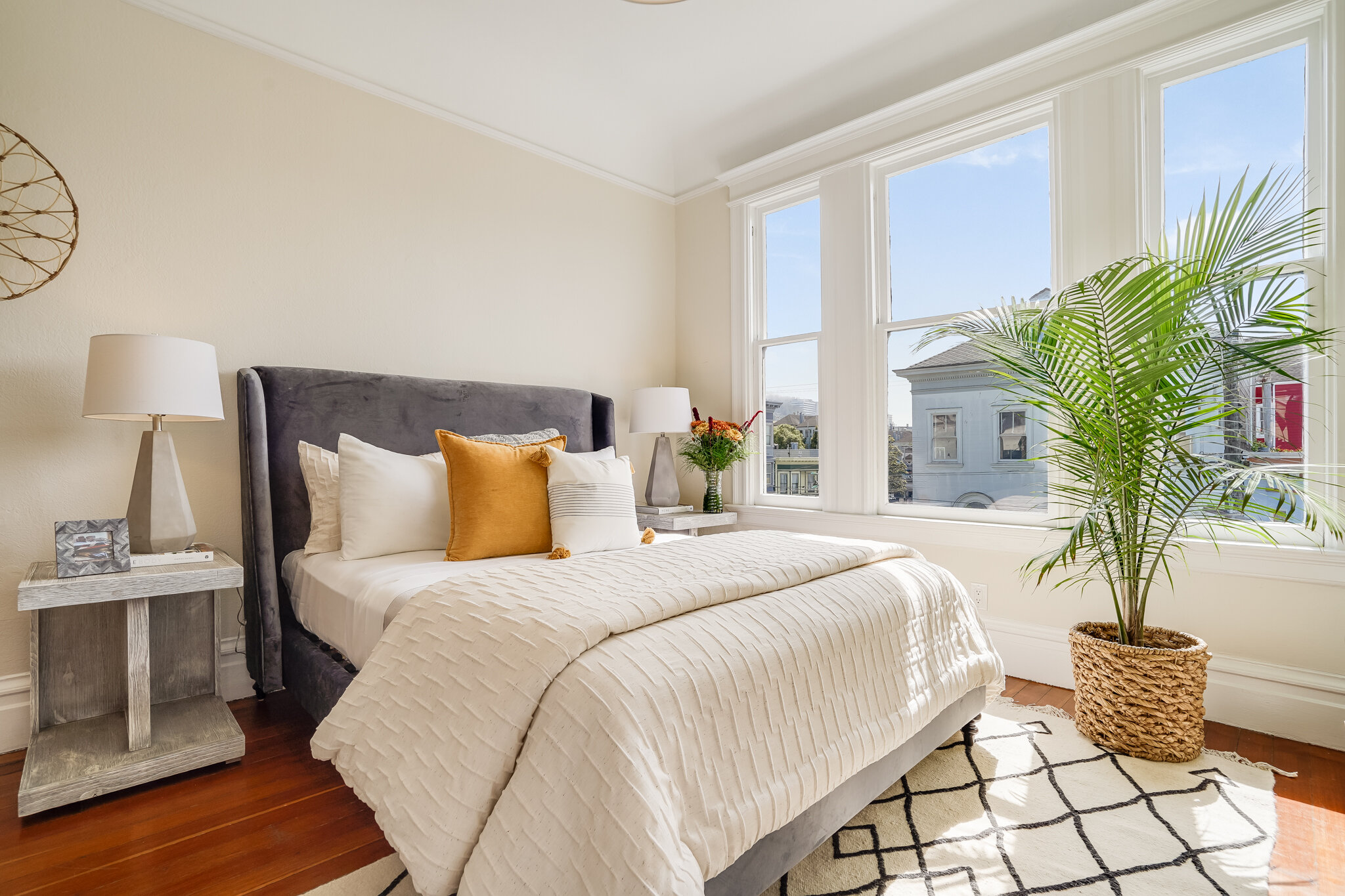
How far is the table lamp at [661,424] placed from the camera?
11.6ft

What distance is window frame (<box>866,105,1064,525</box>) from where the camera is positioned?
2.72m

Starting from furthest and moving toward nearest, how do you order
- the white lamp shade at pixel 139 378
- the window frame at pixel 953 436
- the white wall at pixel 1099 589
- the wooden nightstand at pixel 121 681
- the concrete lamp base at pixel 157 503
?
the window frame at pixel 953 436
the white wall at pixel 1099 589
the concrete lamp base at pixel 157 503
the white lamp shade at pixel 139 378
the wooden nightstand at pixel 121 681

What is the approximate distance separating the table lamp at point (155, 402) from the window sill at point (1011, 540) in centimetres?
257

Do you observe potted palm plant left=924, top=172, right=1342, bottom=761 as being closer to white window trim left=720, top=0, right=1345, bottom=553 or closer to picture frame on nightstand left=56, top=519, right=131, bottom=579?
white window trim left=720, top=0, right=1345, bottom=553

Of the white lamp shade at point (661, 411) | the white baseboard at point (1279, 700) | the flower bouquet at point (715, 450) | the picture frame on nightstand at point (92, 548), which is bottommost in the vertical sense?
the white baseboard at point (1279, 700)

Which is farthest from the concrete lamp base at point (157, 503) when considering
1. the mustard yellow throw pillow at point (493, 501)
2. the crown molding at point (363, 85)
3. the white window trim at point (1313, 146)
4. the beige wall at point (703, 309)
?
the white window trim at point (1313, 146)

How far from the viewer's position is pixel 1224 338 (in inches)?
84.5

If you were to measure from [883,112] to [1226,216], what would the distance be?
159 centimetres

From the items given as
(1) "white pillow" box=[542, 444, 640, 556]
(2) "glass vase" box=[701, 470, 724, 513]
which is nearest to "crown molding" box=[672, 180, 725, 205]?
(2) "glass vase" box=[701, 470, 724, 513]

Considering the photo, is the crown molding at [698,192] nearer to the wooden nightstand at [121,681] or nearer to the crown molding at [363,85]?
the crown molding at [363,85]

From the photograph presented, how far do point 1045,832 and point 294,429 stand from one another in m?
2.70

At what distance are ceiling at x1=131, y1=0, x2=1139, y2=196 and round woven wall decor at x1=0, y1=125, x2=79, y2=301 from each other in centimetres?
68

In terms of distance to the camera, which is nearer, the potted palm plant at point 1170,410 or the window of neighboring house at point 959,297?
the potted palm plant at point 1170,410

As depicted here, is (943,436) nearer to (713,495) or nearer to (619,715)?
(713,495)
